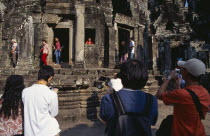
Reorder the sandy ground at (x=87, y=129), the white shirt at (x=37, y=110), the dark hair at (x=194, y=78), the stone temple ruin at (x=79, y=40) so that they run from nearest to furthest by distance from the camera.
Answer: the dark hair at (x=194, y=78) → the white shirt at (x=37, y=110) → the sandy ground at (x=87, y=129) → the stone temple ruin at (x=79, y=40)

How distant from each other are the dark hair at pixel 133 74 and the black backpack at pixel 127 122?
0.17 m

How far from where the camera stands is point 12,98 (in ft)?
7.20

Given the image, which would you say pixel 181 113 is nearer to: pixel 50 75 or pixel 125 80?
pixel 125 80

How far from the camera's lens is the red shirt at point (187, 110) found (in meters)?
1.90

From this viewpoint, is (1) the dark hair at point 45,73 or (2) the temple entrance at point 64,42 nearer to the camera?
(1) the dark hair at point 45,73

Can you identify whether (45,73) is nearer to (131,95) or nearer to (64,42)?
(131,95)

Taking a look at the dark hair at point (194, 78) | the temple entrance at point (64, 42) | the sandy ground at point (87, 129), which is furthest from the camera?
the temple entrance at point (64, 42)

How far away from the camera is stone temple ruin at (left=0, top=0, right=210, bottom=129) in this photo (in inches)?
225

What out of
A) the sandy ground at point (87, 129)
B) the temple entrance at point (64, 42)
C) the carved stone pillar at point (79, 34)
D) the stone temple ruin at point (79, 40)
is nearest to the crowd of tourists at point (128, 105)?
the sandy ground at point (87, 129)

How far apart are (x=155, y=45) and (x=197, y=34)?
1446 centimetres

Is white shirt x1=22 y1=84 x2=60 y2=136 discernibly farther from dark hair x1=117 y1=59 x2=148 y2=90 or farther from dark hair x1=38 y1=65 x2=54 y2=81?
dark hair x1=117 y1=59 x2=148 y2=90

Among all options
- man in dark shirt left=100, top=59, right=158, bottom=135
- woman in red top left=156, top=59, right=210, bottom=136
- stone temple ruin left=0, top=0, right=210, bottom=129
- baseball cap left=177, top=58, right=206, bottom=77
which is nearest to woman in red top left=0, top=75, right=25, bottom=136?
man in dark shirt left=100, top=59, right=158, bottom=135

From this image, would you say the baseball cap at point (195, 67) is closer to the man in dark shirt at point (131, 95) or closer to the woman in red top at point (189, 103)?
the woman in red top at point (189, 103)

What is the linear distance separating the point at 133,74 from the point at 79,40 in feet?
28.7
